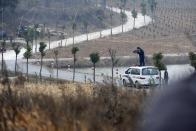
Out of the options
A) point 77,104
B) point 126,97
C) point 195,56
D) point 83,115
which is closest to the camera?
point 83,115

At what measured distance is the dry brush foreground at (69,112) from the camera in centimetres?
496

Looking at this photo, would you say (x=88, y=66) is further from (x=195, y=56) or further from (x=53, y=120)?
(x=53, y=120)

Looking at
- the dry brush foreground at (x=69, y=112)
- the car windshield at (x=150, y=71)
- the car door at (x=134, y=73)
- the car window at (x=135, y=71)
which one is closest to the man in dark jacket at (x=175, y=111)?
the dry brush foreground at (x=69, y=112)

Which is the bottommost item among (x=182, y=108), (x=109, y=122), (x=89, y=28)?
(x=109, y=122)

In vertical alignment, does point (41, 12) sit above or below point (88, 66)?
above

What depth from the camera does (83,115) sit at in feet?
16.7

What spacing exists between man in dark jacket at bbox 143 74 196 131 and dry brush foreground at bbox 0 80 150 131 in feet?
9.65

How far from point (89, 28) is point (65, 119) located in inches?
3606

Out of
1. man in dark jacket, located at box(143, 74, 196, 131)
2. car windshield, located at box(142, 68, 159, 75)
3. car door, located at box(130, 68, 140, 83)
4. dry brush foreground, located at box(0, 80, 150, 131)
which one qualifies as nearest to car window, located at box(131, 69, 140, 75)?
car door, located at box(130, 68, 140, 83)

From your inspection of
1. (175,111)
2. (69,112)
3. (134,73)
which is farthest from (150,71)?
(175,111)

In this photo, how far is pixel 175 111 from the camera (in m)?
1.21

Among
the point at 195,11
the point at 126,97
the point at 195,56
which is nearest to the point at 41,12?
the point at 195,11

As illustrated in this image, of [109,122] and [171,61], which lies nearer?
[109,122]

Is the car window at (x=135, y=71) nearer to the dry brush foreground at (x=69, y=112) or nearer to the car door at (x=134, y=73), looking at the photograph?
the car door at (x=134, y=73)
